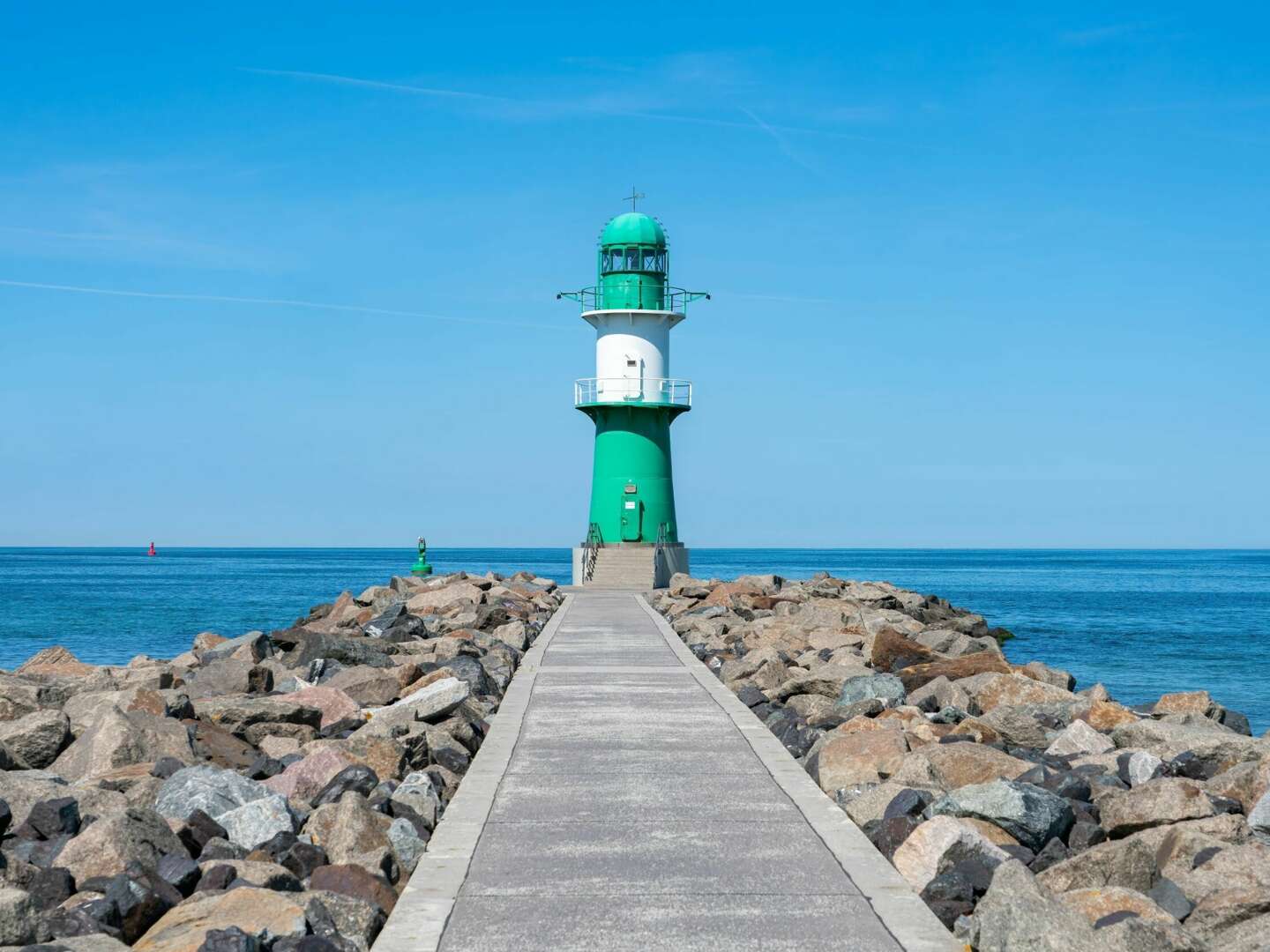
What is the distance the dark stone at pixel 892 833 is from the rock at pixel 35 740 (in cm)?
529

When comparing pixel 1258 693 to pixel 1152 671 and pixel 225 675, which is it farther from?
pixel 225 675

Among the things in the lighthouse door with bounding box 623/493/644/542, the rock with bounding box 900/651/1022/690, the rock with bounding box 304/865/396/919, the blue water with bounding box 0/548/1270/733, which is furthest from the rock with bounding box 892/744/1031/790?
the lighthouse door with bounding box 623/493/644/542

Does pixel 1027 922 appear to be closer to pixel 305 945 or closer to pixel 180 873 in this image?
pixel 305 945

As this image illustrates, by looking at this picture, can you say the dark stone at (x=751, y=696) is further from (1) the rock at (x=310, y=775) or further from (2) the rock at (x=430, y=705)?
(1) the rock at (x=310, y=775)

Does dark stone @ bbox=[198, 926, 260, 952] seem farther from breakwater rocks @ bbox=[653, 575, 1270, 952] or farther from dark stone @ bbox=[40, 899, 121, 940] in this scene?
breakwater rocks @ bbox=[653, 575, 1270, 952]

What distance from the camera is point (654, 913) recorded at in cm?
559

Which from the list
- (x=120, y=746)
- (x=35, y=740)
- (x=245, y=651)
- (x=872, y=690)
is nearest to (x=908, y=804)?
(x=872, y=690)

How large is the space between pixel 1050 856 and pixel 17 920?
4.45 meters

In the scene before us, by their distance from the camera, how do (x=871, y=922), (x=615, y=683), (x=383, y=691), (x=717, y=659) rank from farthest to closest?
(x=717, y=659) → (x=615, y=683) → (x=383, y=691) → (x=871, y=922)

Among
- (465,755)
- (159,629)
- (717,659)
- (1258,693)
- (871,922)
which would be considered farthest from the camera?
(159,629)

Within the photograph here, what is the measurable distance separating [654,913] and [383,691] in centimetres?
622

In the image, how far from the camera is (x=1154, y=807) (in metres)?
7.25

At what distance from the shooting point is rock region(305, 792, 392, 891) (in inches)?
248

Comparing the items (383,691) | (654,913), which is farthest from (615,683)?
(654,913)
